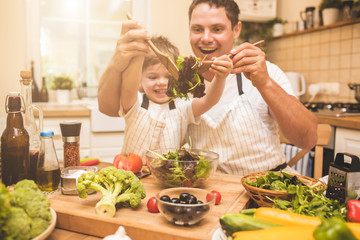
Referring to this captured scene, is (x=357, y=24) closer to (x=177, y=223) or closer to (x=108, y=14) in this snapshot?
(x=108, y=14)

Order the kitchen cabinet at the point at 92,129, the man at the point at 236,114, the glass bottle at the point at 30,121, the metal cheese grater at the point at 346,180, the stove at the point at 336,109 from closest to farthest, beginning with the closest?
1. the metal cheese grater at the point at 346,180
2. the glass bottle at the point at 30,121
3. the man at the point at 236,114
4. the stove at the point at 336,109
5. the kitchen cabinet at the point at 92,129

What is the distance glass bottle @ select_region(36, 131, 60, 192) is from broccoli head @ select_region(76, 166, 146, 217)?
17cm

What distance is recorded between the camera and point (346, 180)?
80 cm

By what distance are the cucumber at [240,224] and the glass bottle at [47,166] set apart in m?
0.59

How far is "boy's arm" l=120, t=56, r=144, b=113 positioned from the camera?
1244mm

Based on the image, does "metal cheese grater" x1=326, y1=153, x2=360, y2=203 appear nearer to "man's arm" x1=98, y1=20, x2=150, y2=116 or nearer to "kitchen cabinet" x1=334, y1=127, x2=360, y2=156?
"man's arm" x1=98, y1=20, x2=150, y2=116

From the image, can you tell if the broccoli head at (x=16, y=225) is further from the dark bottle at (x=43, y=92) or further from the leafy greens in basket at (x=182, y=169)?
the dark bottle at (x=43, y=92)

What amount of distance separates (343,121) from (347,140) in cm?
13

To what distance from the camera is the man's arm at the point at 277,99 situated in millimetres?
1181

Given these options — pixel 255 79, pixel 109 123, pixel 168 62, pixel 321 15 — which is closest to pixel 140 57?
pixel 168 62

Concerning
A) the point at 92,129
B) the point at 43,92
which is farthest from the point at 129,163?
the point at 43,92

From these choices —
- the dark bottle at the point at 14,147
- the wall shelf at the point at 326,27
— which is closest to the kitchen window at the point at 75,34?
the wall shelf at the point at 326,27

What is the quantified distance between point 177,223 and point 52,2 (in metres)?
2.97

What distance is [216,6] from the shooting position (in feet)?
4.83
